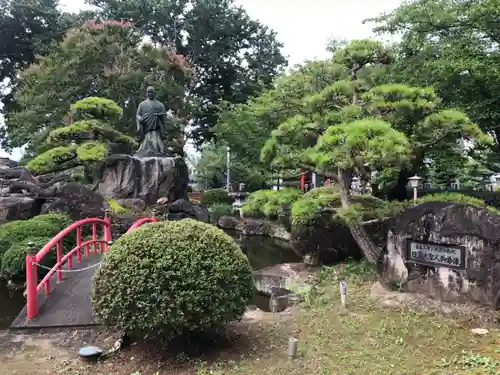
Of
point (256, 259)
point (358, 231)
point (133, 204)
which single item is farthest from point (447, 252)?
point (133, 204)

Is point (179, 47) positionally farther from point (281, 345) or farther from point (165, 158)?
point (281, 345)

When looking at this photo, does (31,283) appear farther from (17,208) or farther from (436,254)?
(17,208)

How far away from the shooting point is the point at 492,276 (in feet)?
17.6

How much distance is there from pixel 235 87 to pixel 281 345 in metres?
24.8

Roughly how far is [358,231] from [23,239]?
7.25 m

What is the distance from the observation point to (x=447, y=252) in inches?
228

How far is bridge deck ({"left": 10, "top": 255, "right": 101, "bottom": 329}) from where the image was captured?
5578mm

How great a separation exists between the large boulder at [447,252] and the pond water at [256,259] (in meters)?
2.65

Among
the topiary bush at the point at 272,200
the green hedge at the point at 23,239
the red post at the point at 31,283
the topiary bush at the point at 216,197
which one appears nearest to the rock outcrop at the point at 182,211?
the green hedge at the point at 23,239

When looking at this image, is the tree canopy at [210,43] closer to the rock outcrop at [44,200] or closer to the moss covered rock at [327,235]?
the rock outcrop at [44,200]

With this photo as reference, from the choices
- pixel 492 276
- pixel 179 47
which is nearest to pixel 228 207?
pixel 179 47

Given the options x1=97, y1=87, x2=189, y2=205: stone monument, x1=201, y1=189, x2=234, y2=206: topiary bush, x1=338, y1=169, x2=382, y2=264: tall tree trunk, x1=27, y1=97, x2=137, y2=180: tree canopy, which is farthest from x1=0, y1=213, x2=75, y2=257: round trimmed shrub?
x1=201, y1=189, x2=234, y2=206: topiary bush

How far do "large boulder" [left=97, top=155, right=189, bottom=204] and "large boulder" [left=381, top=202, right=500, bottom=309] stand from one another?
393 inches

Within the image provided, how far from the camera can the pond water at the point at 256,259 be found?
7315mm
